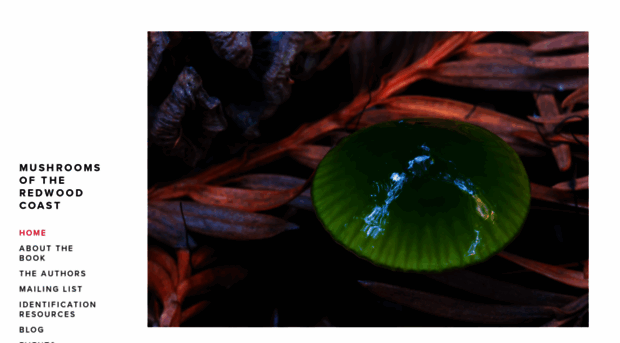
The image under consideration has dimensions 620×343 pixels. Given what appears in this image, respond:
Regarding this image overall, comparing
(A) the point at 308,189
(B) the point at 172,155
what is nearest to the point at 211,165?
(B) the point at 172,155

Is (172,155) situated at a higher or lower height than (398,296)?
higher

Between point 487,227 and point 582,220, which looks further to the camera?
point 582,220

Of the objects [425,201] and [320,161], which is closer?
[425,201]

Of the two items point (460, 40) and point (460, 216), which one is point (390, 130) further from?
point (460, 40)

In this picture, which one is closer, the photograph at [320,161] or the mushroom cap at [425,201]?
the mushroom cap at [425,201]

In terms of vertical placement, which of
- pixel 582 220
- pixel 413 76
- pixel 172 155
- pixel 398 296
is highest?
pixel 413 76

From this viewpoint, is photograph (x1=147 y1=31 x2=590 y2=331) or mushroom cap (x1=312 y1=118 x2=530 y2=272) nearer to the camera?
mushroom cap (x1=312 y1=118 x2=530 y2=272)

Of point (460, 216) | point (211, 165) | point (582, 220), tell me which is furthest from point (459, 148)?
point (211, 165)
